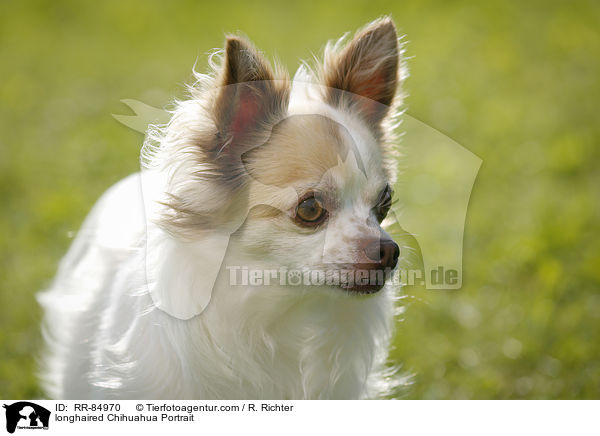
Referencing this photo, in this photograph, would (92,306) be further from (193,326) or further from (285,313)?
(285,313)

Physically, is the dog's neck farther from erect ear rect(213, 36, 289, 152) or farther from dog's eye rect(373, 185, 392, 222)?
erect ear rect(213, 36, 289, 152)

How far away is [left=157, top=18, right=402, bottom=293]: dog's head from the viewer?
2115mm

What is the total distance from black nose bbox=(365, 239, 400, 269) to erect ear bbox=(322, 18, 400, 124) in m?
0.63

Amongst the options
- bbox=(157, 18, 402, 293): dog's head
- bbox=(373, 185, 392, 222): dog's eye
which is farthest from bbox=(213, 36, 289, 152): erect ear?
bbox=(373, 185, 392, 222): dog's eye

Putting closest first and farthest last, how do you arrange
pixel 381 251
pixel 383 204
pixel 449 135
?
pixel 381 251 < pixel 383 204 < pixel 449 135

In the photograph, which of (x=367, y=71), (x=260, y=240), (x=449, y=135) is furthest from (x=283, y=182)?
(x=449, y=135)

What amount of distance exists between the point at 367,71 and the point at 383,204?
1.76ft

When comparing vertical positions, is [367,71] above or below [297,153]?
above

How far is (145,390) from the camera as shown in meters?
2.31

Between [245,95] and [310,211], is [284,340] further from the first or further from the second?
[245,95]

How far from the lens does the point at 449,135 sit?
223 inches

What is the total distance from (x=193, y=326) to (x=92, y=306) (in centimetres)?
64

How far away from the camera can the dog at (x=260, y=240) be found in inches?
84.2

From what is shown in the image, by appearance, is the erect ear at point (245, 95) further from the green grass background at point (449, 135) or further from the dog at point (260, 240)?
the green grass background at point (449, 135)
